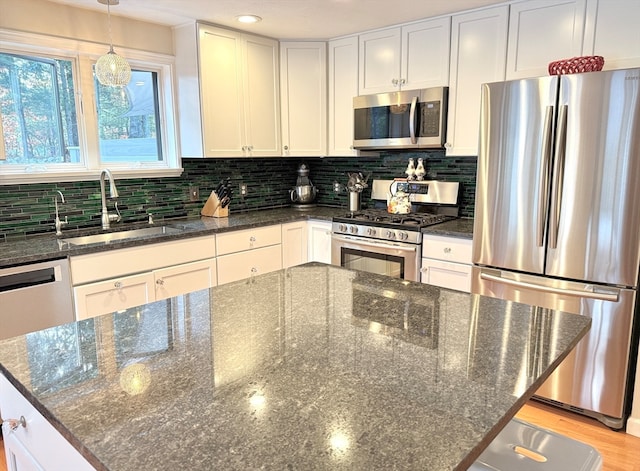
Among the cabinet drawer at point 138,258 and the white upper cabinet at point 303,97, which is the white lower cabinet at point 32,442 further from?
the white upper cabinet at point 303,97

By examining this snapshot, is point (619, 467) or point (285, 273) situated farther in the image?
point (619, 467)

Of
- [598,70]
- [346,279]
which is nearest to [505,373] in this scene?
[346,279]

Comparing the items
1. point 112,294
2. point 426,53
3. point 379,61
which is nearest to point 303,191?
point 379,61

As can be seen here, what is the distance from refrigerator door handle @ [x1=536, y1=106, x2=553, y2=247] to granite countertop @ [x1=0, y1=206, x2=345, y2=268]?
1.54m

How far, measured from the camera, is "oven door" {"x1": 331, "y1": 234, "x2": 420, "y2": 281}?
120 inches

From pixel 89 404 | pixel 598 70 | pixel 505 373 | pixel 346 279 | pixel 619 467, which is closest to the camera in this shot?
pixel 89 404

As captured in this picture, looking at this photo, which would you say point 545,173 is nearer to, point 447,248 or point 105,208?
point 447,248

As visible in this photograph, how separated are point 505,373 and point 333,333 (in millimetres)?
442

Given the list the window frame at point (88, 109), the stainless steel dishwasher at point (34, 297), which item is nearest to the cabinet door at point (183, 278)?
the stainless steel dishwasher at point (34, 297)

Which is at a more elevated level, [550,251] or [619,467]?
[550,251]

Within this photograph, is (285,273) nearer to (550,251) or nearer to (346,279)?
(346,279)

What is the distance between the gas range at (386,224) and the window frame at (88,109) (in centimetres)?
133

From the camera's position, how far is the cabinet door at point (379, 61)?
3.34 metres

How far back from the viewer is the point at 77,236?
2.92m
